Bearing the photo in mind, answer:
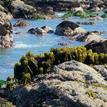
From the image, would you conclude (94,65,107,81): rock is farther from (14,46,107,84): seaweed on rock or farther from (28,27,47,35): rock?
(28,27,47,35): rock

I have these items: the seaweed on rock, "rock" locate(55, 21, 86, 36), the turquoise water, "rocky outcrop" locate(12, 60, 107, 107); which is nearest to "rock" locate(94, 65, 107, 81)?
"rocky outcrop" locate(12, 60, 107, 107)

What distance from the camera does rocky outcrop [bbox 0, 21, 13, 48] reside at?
178 feet

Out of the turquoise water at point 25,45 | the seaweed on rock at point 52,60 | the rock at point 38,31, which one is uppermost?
the seaweed on rock at point 52,60

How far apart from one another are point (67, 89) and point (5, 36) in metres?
42.1

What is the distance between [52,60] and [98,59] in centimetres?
286

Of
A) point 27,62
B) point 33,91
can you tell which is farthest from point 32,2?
point 33,91

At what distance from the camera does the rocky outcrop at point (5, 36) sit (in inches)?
2132

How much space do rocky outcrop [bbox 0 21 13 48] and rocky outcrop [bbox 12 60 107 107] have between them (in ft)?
126

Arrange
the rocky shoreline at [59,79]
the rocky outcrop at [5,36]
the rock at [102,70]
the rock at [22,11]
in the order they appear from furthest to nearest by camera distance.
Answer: the rock at [22,11] → the rocky outcrop at [5,36] → the rock at [102,70] → the rocky shoreline at [59,79]

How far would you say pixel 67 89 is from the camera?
13.9 metres

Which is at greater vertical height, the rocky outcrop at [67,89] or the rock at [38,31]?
the rocky outcrop at [67,89]

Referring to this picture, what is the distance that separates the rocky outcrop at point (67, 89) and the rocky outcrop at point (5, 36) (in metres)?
38.4

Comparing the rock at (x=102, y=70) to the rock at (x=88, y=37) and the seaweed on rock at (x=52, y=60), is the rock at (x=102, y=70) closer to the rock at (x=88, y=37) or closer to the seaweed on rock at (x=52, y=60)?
the seaweed on rock at (x=52, y=60)

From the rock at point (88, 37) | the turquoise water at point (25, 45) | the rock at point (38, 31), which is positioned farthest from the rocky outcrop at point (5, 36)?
the rock at point (88, 37)
